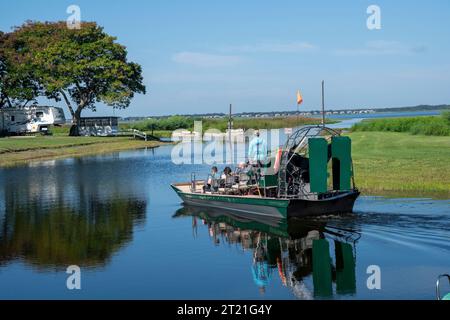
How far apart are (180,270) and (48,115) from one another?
72.7 metres

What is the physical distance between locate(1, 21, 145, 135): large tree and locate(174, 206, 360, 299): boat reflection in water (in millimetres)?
57990

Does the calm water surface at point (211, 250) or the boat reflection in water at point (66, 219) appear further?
the boat reflection in water at point (66, 219)

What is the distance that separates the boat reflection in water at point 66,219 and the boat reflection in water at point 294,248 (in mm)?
3455

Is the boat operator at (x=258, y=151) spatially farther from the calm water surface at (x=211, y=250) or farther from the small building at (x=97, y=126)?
the small building at (x=97, y=126)

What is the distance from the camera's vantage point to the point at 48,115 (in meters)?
90.5

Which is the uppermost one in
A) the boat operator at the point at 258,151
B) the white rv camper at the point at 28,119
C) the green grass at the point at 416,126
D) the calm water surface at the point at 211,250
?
the white rv camper at the point at 28,119

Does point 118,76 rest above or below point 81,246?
above

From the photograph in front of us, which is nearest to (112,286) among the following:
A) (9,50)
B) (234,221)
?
(234,221)

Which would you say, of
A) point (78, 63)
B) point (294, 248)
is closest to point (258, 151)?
point (294, 248)

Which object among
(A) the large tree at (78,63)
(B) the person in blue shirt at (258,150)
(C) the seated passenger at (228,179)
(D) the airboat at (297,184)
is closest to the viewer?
(D) the airboat at (297,184)

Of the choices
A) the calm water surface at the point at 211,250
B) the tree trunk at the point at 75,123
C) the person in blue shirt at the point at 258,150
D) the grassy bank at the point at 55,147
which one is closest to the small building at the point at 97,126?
the tree trunk at the point at 75,123

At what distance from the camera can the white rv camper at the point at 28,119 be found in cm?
8888
